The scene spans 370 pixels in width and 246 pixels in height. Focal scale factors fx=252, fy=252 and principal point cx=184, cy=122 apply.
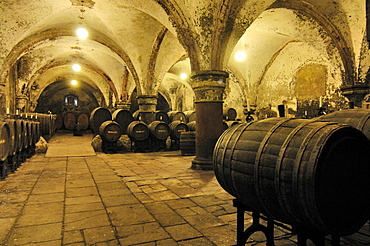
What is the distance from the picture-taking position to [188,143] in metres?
8.31

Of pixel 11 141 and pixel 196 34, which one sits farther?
pixel 196 34

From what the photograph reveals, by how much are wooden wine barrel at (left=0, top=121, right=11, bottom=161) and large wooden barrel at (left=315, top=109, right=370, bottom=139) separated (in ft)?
16.7

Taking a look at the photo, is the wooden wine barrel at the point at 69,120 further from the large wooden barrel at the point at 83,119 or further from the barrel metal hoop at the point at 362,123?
the barrel metal hoop at the point at 362,123

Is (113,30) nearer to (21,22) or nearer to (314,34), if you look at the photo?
(21,22)

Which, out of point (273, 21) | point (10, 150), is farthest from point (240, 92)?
point (10, 150)

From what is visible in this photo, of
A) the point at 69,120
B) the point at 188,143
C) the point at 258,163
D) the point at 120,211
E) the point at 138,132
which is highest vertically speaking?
the point at 69,120

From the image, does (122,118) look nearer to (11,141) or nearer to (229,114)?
(229,114)

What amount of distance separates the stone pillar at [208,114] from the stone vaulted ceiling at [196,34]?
0.28m

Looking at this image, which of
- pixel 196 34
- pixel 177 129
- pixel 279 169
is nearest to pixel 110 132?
pixel 177 129

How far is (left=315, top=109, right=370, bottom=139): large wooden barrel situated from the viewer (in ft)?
8.45

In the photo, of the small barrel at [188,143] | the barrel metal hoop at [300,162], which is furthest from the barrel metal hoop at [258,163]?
the small barrel at [188,143]

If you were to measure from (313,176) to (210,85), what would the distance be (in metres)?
4.46

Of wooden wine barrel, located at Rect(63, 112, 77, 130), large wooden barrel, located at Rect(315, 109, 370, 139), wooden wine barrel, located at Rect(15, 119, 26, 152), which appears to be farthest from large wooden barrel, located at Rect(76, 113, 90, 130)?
large wooden barrel, located at Rect(315, 109, 370, 139)

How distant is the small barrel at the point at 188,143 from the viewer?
27.2 feet
